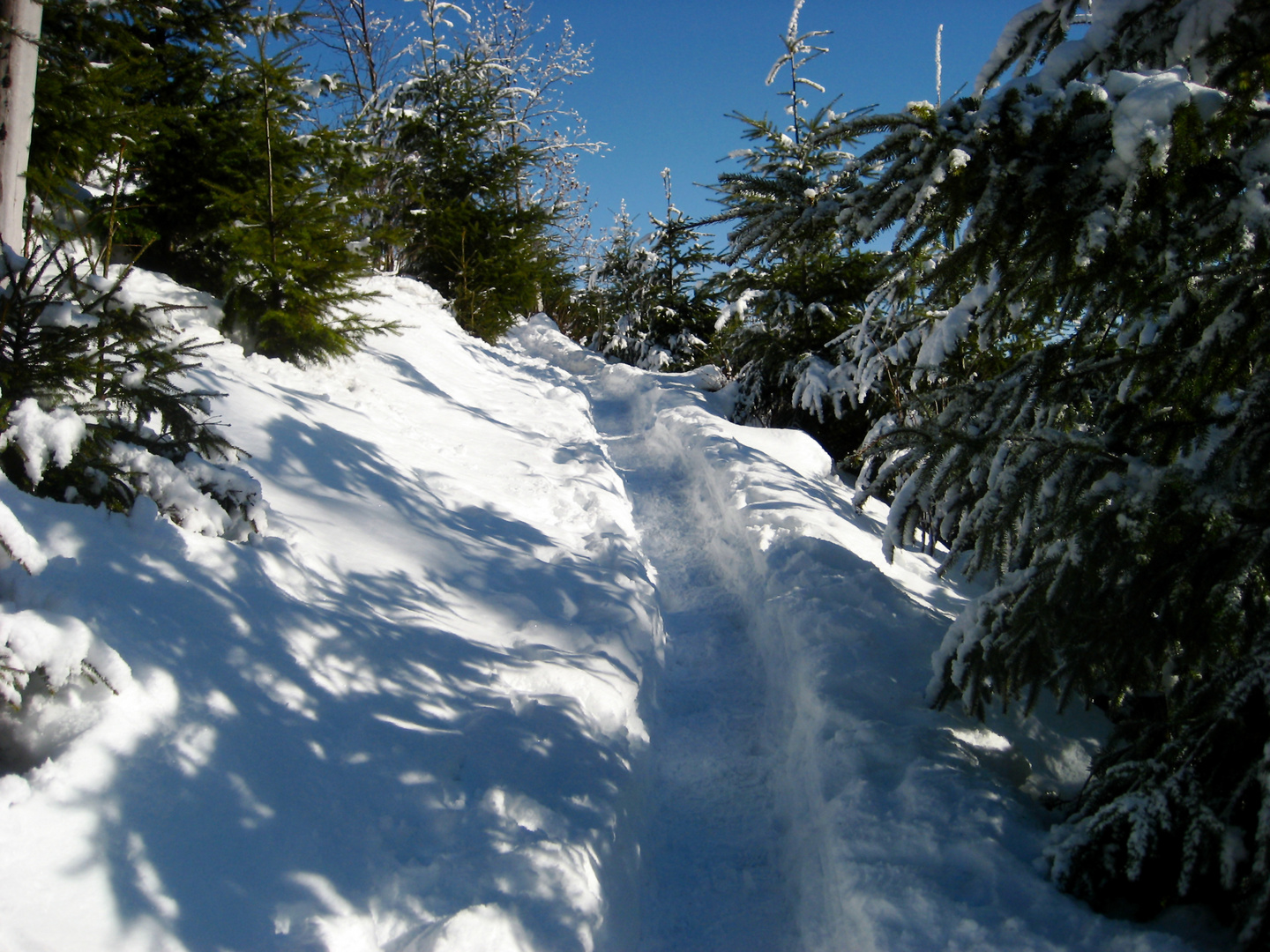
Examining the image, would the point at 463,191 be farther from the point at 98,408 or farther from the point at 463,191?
the point at 98,408

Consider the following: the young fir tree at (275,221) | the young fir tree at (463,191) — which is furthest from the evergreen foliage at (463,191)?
the young fir tree at (275,221)

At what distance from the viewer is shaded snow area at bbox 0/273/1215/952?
6.77ft

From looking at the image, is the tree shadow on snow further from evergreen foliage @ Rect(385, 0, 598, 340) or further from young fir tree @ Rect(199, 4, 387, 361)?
evergreen foliage @ Rect(385, 0, 598, 340)

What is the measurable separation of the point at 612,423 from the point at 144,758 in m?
10.2

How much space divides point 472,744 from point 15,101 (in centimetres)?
414

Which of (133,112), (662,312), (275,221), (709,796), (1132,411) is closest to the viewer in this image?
(1132,411)

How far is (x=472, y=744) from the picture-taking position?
3.21 m

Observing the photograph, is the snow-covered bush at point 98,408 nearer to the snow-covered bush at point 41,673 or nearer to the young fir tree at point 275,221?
the snow-covered bush at point 41,673

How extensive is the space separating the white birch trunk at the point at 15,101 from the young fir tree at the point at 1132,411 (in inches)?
166

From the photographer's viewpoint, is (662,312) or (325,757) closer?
(325,757)

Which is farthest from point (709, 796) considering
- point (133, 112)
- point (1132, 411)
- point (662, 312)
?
point (662, 312)

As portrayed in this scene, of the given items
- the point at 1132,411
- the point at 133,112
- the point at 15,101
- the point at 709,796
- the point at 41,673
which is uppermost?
the point at 1132,411

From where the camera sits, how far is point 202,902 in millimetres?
1992

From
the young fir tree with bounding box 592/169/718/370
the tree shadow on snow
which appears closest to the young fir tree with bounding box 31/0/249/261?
the tree shadow on snow
